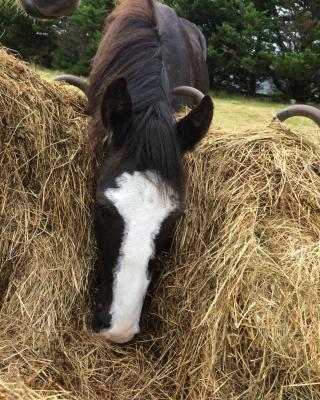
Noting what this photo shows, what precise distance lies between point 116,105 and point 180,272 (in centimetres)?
80

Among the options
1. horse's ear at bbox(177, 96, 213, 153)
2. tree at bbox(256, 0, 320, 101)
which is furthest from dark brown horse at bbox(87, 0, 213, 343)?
tree at bbox(256, 0, 320, 101)

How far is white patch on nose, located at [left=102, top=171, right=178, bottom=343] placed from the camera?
210 cm

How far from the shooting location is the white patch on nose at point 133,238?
2.10 m

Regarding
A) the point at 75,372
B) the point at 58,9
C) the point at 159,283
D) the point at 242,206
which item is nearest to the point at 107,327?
the point at 75,372

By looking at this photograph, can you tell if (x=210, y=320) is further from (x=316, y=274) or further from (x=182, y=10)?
(x=182, y=10)

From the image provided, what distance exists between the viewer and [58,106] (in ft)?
9.01

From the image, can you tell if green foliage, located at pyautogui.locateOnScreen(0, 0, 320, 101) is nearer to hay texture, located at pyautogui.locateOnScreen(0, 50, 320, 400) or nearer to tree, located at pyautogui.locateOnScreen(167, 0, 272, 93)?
tree, located at pyautogui.locateOnScreen(167, 0, 272, 93)

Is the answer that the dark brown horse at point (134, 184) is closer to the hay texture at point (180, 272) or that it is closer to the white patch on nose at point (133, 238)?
the white patch on nose at point (133, 238)

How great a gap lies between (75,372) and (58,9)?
1811 mm

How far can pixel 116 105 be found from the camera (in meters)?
2.24

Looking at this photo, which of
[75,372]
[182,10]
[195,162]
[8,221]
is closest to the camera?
[75,372]

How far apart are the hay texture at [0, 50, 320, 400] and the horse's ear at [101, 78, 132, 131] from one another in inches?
17.1

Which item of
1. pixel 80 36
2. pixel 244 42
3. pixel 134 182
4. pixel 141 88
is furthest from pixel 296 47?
pixel 134 182

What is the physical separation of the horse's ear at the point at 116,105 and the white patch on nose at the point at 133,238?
0.27 metres
